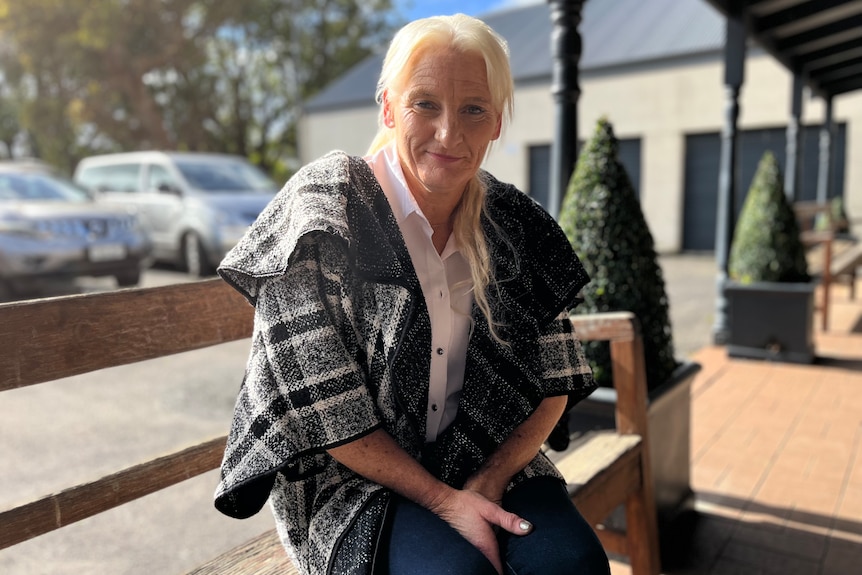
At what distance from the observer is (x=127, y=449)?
3.81 metres

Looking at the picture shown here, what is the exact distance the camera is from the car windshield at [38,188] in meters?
7.89

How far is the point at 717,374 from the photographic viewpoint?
473 cm

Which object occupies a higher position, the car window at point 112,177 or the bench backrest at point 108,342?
the car window at point 112,177

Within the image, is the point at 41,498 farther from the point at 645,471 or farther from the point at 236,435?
the point at 645,471

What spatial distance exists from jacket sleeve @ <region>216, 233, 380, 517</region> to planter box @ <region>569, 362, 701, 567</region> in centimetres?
133

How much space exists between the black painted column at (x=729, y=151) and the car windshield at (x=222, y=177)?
6365 millimetres

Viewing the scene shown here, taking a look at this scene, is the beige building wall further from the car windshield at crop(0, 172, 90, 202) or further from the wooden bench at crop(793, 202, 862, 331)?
the car windshield at crop(0, 172, 90, 202)

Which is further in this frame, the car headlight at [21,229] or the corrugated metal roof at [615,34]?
the corrugated metal roof at [615,34]

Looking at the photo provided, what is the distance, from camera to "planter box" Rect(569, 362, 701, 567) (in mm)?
2445

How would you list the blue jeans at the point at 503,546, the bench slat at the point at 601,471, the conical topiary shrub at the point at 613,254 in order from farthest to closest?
the conical topiary shrub at the point at 613,254 → the bench slat at the point at 601,471 → the blue jeans at the point at 503,546

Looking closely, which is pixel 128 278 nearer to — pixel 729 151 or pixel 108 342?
pixel 729 151

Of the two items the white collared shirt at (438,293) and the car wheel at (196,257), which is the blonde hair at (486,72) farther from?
the car wheel at (196,257)

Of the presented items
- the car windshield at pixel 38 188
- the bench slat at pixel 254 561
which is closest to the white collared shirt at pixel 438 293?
the bench slat at pixel 254 561

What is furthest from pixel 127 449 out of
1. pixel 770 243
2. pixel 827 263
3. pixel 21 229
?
pixel 827 263
